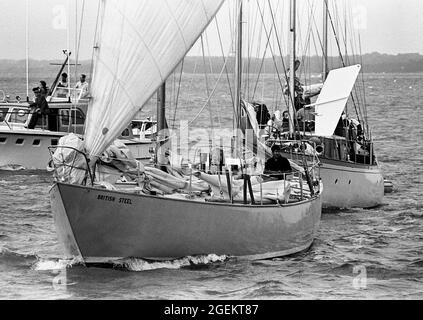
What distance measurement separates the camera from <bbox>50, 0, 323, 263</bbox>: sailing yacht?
72.4 feet

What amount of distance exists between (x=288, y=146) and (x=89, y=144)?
12.1 meters

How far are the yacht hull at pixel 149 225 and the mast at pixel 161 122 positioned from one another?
2600 mm

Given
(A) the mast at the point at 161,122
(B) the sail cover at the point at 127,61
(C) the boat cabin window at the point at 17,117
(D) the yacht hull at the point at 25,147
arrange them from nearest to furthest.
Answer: (B) the sail cover at the point at 127,61
(A) the mast at the point at 161,122
(D) the yacht hull at the point at 25,147
(C) the boat cabin window at the point at 17,117

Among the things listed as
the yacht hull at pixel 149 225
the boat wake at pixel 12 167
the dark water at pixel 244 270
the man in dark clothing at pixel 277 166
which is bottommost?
the dark water at pixel 244 270

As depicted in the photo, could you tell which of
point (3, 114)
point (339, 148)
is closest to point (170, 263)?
point (339, 148)

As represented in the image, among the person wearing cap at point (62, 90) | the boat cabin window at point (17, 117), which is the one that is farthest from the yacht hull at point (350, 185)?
the boat cabin window at point (17, 117)

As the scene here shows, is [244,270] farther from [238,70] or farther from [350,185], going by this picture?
[350,185]

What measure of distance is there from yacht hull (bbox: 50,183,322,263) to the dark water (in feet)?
1.11

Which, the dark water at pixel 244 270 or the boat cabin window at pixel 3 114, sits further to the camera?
the boat cabin window at pixel 3 114

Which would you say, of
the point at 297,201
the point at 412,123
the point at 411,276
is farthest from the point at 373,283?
the point at 412,123

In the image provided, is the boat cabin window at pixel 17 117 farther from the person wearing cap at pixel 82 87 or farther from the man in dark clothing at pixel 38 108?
the person wearing cap at pixel 82 87

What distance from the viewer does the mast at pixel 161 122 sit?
80.1 feet

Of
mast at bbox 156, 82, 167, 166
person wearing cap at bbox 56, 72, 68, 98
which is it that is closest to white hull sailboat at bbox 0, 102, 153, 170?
person wearing cap at bbox 56, 72, 68, 98

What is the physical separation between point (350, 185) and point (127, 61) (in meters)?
16.0
